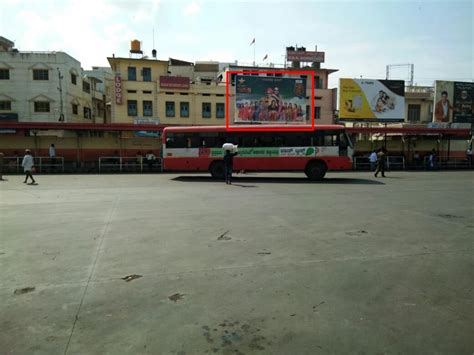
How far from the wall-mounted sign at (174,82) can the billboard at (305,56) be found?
14613mm

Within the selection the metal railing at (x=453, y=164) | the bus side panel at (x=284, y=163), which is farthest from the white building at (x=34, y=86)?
the metal railing at (x=453, y=164)

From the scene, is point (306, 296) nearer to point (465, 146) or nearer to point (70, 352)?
point (70, 352)

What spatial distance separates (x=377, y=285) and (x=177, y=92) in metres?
40.2

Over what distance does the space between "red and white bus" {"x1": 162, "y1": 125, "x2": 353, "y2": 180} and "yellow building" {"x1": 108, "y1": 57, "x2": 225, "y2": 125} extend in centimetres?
2203

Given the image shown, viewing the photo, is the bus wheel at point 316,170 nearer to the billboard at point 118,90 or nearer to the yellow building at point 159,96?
the yellow building at point 159,96

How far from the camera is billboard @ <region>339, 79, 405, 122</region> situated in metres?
36.6

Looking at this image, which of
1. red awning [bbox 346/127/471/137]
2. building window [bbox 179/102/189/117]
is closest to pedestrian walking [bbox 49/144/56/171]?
building window [bbox 179/102/189/117]

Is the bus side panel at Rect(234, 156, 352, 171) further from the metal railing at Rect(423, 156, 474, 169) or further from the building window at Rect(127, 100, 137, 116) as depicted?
the building window at Rect(127, 100, 137, 116)

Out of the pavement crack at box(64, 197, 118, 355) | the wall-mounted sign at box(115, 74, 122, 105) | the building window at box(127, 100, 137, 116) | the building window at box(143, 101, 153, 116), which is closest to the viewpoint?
the pavement crack at box(64, 197, 118, 355)

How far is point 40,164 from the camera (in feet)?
82.8

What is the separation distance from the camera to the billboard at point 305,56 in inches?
1869

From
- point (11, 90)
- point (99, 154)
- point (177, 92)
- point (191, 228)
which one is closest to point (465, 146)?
point (177, 92)

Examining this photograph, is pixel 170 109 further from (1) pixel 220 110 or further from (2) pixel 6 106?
(2) pixel 6 106

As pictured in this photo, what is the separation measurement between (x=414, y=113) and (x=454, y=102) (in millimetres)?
4329
